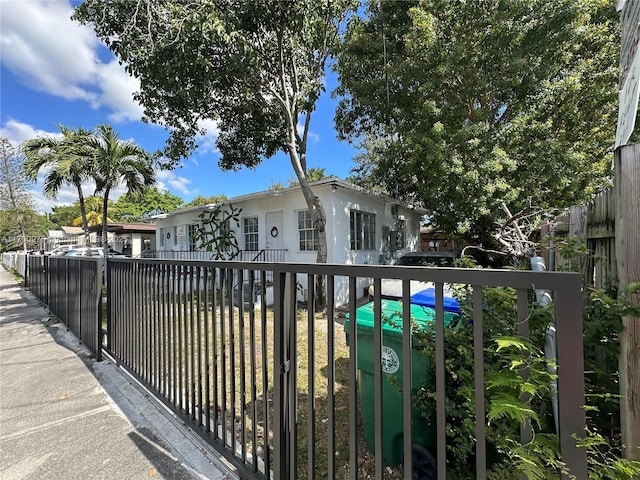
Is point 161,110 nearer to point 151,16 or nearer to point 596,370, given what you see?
point 151,16

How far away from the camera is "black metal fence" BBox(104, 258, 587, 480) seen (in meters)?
0.85

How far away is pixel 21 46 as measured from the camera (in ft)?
20.8

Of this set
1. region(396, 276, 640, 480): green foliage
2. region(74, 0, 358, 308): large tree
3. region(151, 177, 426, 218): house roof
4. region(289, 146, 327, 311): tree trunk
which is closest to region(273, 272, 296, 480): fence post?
region(396, 276, 640, 480): green foliage

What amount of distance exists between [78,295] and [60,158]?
702 centimetres

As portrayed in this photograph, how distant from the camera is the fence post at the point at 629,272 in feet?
3.50

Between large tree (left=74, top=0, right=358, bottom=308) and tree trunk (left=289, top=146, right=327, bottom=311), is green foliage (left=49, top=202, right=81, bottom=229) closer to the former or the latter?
large tree (left=74, top=0, right=358, bottom=308)

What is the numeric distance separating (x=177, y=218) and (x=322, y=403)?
42.3 ft

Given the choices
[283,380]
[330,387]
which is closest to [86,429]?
[283,380]

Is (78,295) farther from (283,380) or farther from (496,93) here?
(496,93)

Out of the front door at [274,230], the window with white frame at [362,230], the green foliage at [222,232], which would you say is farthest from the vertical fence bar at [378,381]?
the green foliage at [222,232]

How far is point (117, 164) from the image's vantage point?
971cm

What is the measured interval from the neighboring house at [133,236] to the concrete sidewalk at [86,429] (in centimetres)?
1332

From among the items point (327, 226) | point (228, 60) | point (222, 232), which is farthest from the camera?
point (222, 232)

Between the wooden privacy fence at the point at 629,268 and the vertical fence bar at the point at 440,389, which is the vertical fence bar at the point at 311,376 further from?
the wooden privacy fence at the point at 629,268
